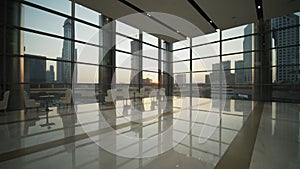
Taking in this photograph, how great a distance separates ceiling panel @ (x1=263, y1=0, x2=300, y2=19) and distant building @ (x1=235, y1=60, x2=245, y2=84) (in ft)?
9.74

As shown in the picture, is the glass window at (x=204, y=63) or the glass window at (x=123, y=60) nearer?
the glass window at (x=123, y=60)

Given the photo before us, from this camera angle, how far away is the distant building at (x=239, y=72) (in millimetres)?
10258

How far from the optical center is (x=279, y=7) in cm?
725

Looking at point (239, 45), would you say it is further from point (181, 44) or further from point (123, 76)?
point (123, 76)

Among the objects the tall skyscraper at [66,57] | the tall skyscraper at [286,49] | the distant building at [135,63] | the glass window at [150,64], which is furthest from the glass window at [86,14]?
the tall skyscraper at [286,49]

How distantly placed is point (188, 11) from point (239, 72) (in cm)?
534

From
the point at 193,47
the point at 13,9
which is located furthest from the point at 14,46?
the point at 193,47

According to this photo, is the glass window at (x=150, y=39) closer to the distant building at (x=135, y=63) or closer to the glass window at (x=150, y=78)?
the distant building at (x=135, y=63)

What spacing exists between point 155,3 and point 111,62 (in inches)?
146

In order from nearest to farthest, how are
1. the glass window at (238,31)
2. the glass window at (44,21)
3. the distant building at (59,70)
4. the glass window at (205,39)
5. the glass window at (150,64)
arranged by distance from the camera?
1. the glass window at (44,21)
2. the distant building at (59,70)
3. the glass window at (238,31)
4. the glass window at (205,39)
5. the glass window at (150,64)

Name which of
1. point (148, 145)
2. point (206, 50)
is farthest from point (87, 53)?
Answer: point (206, 50)

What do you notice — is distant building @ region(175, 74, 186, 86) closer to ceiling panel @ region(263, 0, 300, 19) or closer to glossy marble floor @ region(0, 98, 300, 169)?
ceiling panel @ region(263, 0, 300, 19)

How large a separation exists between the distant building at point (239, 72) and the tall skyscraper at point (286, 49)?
1700 mm

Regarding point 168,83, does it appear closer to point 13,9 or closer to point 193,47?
point 193,47
